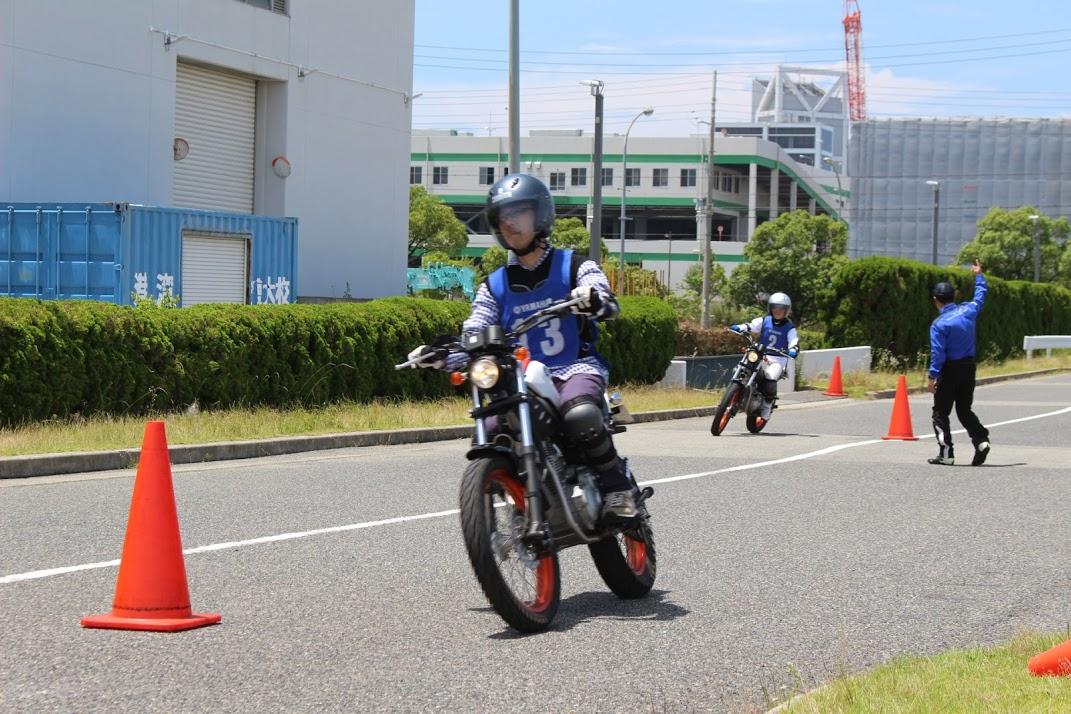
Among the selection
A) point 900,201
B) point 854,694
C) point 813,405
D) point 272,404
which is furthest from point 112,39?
point 900,201

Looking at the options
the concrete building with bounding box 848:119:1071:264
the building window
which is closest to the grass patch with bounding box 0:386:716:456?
the building window

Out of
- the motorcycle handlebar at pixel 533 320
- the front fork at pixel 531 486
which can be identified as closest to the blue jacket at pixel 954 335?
the motorcycle handlebar at pixel 533 320

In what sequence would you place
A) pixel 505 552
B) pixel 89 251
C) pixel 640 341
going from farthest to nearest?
pixel 640 341 → pixel 89 251 → pixel 505 552

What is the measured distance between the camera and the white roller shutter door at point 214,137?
31.6 meters

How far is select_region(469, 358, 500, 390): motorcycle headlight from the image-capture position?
252 inches

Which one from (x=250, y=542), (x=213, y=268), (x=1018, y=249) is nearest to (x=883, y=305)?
(x=213, y=268)

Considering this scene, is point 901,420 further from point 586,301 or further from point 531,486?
point 531,486

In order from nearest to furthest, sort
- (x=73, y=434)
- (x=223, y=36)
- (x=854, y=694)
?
1. (x=854, y=694)
2. (x=73, y=434)
3. (x=223, y=36)

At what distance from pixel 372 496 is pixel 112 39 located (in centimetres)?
1926

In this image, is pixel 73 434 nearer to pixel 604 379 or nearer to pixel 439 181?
pixel 604 379

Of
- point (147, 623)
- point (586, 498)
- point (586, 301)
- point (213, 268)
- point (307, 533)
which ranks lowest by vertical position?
point (307, 533)

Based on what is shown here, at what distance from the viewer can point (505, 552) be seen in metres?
6.25

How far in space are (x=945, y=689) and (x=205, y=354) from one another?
44.5 ft

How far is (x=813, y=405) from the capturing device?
2811 centimetres
